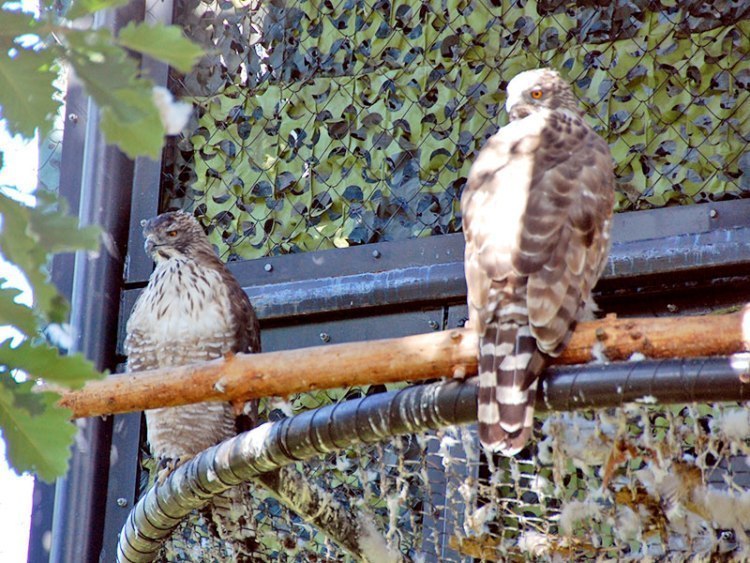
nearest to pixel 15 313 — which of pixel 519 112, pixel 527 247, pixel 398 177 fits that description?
pixel 527 247

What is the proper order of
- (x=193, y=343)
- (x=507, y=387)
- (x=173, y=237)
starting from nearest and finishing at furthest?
(x=507, y=387) < (x=193, y=343) < (x=173, y=237)

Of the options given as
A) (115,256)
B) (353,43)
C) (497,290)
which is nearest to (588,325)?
(497,290)

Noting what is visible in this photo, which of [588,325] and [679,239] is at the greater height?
[679,239]

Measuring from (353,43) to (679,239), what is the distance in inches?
79.6

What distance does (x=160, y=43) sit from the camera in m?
0.75

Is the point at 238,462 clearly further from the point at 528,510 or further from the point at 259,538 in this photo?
the point at 528,510

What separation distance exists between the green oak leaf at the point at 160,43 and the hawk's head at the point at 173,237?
16.0 feet

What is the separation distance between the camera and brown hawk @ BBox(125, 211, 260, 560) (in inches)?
208

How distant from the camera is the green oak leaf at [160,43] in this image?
2.44 feet

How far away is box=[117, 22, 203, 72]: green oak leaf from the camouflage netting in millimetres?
4717

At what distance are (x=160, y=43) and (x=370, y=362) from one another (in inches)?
96.2

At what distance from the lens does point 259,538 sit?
4.61m

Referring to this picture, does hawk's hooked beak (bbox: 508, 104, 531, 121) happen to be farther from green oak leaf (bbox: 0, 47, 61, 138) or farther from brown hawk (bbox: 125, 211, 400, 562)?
green oak leaf (bbox: 0, 47, 61, 138)

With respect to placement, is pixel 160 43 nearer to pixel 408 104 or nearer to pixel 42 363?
pixel 42 363
